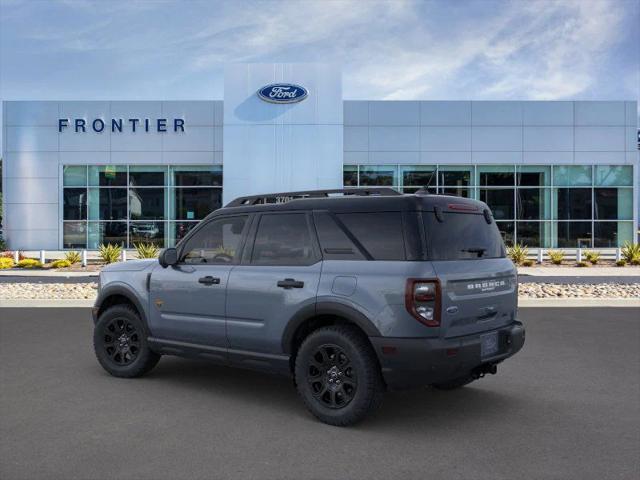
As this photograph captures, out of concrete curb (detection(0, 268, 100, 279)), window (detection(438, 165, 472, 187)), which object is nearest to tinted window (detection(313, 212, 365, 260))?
concrete curb (detection(0, 268, 100, 279))

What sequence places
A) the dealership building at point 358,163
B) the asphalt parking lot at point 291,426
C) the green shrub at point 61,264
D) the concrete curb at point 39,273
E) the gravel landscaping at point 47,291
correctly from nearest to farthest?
the asphalt parking lot at point 291,426 → the gravel landscaping at point 47,291 → the concrete curb at point 39,273 → the green shrub at point 61,264 → the dealership building at point 358,163

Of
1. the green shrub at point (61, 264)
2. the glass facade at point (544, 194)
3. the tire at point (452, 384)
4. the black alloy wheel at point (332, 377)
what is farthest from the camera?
the glass facade at point (544, 194)

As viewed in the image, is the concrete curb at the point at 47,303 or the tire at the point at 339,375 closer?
the tire at the point at 339,375

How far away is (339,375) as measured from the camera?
5.04m

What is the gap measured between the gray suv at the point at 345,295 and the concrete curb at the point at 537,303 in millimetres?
7432

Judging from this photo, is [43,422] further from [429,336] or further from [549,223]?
[549,223]

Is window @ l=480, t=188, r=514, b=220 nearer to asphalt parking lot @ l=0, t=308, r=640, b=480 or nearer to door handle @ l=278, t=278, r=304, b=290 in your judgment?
asphalt parking lot @ l=0, t=308, r=640, b=480

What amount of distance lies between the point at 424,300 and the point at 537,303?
9186 millimetres

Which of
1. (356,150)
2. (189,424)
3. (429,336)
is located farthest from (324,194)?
(356,150)

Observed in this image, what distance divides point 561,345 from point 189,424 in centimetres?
564

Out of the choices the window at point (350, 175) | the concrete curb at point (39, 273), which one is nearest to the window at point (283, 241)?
the concrete curb at point (39, 273)

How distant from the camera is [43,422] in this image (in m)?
5.07

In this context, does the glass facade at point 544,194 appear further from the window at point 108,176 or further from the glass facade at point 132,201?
the window at point 108,176

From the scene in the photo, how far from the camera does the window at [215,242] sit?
5984 millimetres
